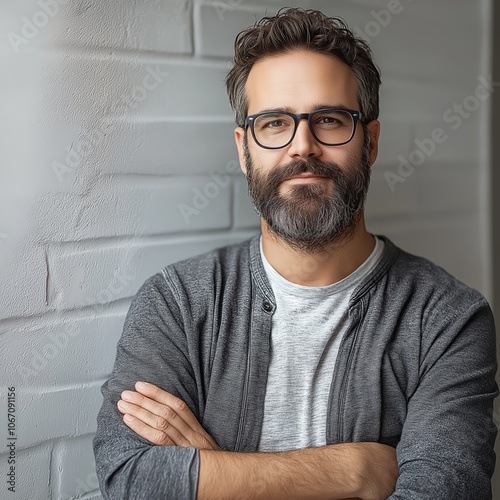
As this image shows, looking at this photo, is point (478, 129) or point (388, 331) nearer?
point (388, 331)

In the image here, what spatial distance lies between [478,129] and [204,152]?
905 mm

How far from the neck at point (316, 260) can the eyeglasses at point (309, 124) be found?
18cm

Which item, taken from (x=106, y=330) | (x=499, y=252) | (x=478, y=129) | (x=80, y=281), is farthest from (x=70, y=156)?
(x=499, y=252)

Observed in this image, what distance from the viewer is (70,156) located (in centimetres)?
141

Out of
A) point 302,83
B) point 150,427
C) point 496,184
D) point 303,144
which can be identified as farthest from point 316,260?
point 496,184

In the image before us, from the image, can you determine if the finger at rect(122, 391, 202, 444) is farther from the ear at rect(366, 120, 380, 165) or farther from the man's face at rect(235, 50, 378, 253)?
the ear at rect(366, 120, 380, 165)

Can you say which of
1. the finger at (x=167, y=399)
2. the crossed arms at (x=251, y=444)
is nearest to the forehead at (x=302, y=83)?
the crossed arms at (x=251, y=444)

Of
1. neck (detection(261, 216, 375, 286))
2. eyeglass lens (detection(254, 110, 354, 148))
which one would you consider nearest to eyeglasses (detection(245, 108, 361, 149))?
eyeglass lens (detection(254, 110, 354, 148))

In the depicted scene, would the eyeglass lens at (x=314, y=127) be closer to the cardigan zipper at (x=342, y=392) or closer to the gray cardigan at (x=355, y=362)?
the gray cardigan at (x=355, y=362)

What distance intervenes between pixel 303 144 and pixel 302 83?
126mm

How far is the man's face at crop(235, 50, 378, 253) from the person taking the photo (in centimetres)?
137

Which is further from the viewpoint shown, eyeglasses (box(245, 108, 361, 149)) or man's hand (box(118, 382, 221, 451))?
eyeglasses (box(245, 108, 361, 149))

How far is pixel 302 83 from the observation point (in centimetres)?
138

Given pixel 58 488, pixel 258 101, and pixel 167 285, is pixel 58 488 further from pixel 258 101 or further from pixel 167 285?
pixel 258 101
